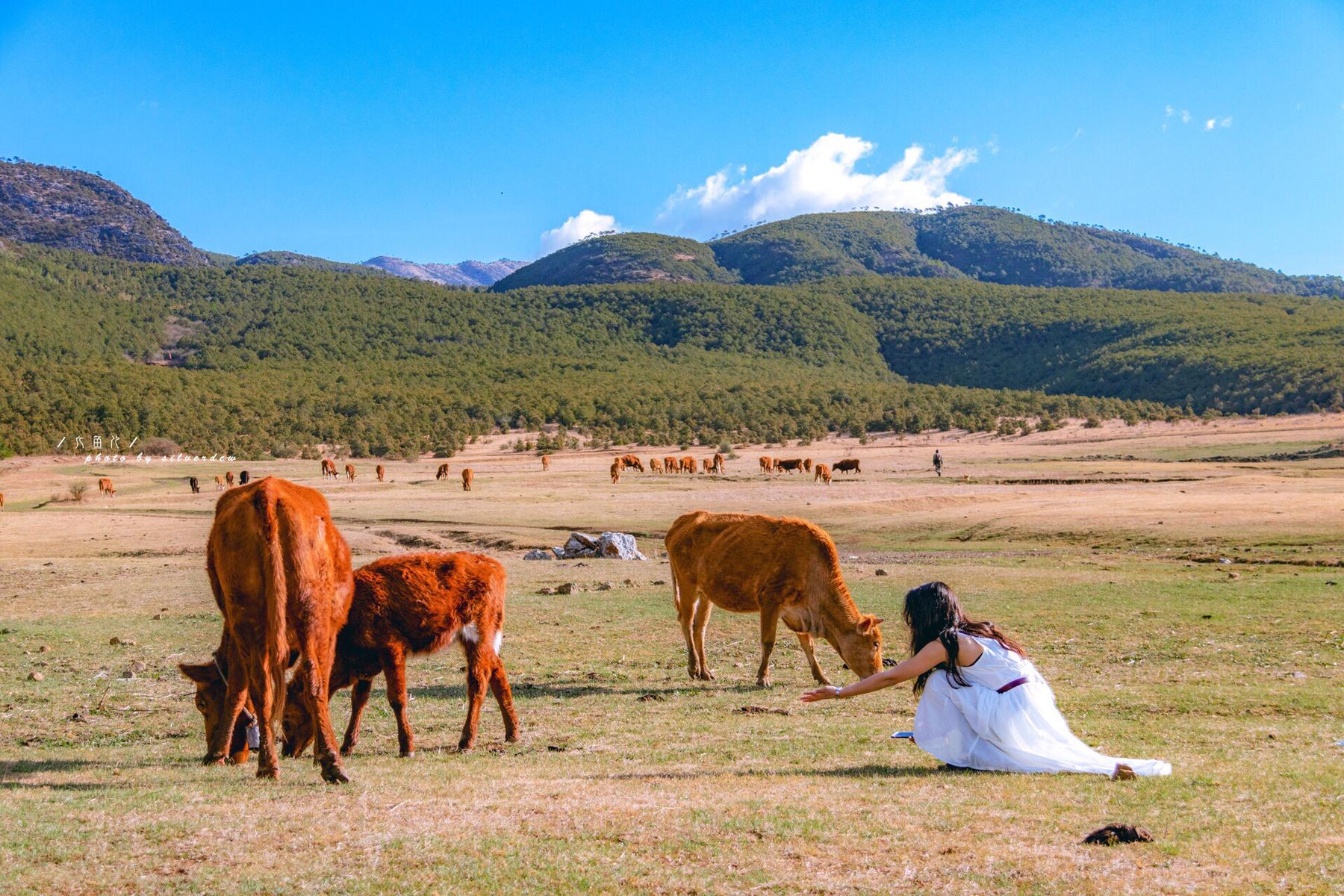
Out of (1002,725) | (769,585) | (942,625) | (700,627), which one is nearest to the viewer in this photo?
(1002,725)

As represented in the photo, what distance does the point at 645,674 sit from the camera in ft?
46.7

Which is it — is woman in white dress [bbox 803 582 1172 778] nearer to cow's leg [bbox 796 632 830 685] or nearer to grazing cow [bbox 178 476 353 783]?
grazing cow [bbox 178 476 353 783]

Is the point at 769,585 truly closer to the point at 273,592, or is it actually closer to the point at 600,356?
the point at 273,592

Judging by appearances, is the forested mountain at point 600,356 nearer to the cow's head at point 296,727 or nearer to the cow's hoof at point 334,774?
the cow's head at point 296,727

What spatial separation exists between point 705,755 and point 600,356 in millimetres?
125850

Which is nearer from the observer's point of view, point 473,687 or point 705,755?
point 705,755

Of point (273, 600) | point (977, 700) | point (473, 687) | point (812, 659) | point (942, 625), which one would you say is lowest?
point (812, 659)

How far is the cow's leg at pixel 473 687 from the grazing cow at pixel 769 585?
445 cm

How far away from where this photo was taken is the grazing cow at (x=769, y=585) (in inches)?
506

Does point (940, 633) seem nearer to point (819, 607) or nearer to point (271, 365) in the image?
point (819, 607)

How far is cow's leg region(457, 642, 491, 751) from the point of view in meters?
9.77

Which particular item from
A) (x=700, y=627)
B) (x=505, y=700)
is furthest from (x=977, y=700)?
(x=700, y=627)

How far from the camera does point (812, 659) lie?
1373 cm

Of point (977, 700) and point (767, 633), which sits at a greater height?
point (977, 700)
